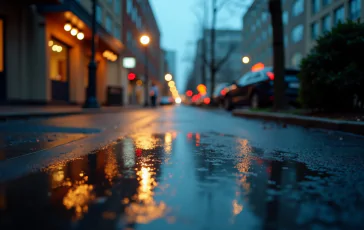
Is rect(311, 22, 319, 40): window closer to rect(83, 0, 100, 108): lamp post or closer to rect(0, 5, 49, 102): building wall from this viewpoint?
rect(83, 0, 100, 108): lamp post

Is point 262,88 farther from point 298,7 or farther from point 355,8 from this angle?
point 298,7

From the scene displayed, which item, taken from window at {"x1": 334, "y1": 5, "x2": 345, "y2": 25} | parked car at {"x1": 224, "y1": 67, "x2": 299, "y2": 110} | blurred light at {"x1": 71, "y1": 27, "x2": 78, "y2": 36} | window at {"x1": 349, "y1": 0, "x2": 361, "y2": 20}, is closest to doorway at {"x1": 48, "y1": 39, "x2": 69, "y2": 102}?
blurred light at {"x1": 71, "y1": 27, "x2": 78, "y2": 36}

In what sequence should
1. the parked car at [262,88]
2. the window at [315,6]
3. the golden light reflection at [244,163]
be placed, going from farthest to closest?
the window at [315,6], the parked car at [262,88], the golden light reflection at [244,163]

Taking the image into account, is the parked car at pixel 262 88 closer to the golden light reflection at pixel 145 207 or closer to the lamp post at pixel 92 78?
the lamp post at pixel 92 78

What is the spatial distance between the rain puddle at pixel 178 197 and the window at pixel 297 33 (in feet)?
118

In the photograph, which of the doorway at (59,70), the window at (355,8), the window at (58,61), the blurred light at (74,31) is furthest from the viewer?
the window at (355,8)

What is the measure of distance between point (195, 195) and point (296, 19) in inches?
1519

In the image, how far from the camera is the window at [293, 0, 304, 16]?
35.6 metres

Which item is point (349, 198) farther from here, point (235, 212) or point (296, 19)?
point (296, 19)

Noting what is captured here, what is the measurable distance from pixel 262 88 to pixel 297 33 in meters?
27.2

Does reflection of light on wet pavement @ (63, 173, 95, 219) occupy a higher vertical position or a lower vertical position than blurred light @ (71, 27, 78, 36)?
lower

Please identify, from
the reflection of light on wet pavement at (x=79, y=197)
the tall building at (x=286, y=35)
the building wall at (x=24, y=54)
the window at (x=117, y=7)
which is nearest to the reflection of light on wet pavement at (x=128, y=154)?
the reflection of light on wet pavement at (x=79, y=197)

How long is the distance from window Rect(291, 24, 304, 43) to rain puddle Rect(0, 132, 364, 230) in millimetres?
35838

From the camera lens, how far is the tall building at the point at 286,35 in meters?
36.0
